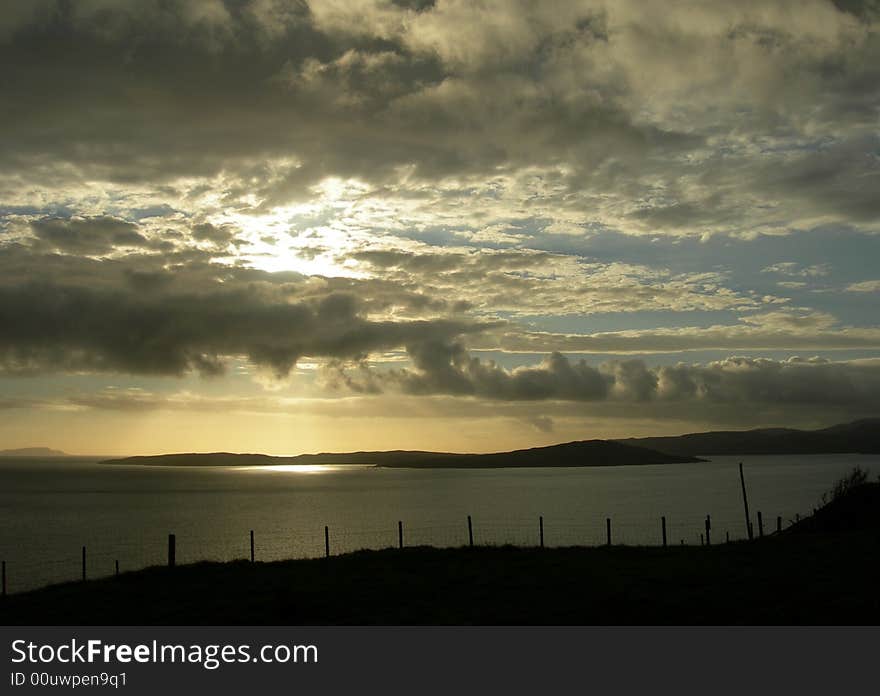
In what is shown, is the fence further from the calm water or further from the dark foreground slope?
the dark foreground slope

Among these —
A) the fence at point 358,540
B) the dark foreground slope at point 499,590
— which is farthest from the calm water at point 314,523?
the dark foreground slope at point 499,590

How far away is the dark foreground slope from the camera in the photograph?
22.9m

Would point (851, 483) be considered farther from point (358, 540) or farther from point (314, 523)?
point (314, 523)

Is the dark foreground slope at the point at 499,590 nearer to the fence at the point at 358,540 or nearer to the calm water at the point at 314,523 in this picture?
the fence at the point at 358,540

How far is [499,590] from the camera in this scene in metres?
27.0

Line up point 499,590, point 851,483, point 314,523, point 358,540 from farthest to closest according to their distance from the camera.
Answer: point 314,523 < point 358,540 < point 851,483 < point 499,590

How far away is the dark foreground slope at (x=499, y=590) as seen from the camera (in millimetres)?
22906

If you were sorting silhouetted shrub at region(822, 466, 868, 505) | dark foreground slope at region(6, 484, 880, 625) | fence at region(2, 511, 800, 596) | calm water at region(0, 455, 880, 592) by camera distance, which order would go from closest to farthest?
dark foreground slope at region(6, 484, 880, 625) < silhouetted shrub at region(822, 466, 868, 505) < fence at region(2, 511, 800, 596) < calm water at region(0, 455, 880, 592)

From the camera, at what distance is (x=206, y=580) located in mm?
31469

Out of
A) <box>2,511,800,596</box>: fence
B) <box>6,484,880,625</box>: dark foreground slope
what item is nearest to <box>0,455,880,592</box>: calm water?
<box>2,511,800,596</box>: fence

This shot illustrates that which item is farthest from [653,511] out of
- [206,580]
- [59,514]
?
[206,580]

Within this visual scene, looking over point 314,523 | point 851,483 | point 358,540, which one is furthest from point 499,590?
point 314,523
